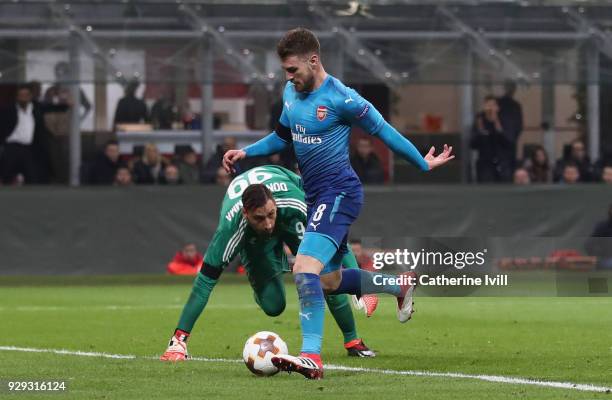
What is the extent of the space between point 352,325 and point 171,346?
135 cm

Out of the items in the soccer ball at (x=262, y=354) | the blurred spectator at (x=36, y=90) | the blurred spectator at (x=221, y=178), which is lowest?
the soccer ball at (x=262, y=354)

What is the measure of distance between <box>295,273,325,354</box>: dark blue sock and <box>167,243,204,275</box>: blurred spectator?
12.8 metres

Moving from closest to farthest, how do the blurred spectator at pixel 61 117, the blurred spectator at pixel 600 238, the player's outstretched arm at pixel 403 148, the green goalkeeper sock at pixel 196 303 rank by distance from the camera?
the player's outstretched arm at pixel 403 148 < the green goalkeeper sock at pixel 196 303 < the blurred spectator at pixel 600 238 < the blurred spectator at pixel 61 117

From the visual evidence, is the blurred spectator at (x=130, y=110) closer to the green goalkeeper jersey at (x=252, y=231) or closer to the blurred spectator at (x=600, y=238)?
the blurred spectator at (x=600, y=238)

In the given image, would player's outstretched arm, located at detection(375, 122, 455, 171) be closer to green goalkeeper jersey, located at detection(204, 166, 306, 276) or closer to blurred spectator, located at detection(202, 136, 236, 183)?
green goalkeeper jersey, located at detection(204, 166, 306, 276)

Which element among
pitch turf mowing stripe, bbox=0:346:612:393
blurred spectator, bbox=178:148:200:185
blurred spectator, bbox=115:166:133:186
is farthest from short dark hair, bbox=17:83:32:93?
pitch turf mowing stripe, bbox=0:346:612:393

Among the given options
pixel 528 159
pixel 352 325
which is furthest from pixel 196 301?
pixel 528 159

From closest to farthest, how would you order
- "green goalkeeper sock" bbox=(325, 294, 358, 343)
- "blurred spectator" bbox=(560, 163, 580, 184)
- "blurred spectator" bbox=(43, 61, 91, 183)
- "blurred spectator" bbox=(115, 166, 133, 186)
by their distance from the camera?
"green goalkeeper sock" bbox=(325, 294, 358, 343) → "blurred spectator" bbox=(43, 61, 91, 183) → "blurred spectator" bbox=(115, 166, 133, 186) → "blurred spectator" bbox=(560, 163, 580, 184)

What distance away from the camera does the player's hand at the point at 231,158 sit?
10109mm

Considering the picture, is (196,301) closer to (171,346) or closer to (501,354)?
(171,346)

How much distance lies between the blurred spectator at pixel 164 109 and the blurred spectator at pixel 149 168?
38cm

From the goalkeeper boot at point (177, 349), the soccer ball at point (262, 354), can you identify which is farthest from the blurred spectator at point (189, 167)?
the soccer ball at point (262, 354)

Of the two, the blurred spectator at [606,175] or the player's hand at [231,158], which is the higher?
the player's hand at [231,158]

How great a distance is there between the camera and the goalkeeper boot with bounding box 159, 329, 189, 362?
10.6m
